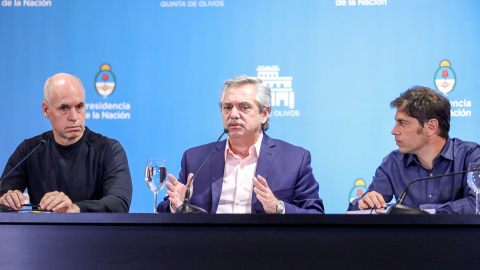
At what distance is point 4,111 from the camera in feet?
15.5

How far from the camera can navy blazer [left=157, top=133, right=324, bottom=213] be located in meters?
3.30

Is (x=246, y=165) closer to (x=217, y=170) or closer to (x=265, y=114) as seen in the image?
(x=217, y=170)

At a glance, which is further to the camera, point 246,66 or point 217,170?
point 246,66

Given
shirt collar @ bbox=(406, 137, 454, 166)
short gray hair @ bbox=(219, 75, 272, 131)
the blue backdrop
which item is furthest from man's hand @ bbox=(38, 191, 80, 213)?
shirt collar @ bbox=(406, 137, 454, 166)

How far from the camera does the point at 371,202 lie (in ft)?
9.98

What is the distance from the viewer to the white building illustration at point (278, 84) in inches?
177

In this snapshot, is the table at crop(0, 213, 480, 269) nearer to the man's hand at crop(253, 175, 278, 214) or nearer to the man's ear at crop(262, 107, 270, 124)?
the man's hand at crop(253, 175, 278, 214)

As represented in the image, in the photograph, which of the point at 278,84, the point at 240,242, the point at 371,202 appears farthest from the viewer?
the point at 278,84

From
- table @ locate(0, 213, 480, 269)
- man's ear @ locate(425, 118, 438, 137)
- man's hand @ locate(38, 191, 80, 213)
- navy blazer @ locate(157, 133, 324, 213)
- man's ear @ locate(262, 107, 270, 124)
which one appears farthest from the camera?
man's ear @ locate(262, 107, 270, 124)

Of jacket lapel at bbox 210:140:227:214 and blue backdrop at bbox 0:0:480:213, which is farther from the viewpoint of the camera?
blue backdrop at bbox 0:0:480:213

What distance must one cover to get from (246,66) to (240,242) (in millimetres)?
2675

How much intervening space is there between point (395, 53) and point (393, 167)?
129 centimetres

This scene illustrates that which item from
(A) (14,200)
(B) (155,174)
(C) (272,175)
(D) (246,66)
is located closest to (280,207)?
(C) (272,175)

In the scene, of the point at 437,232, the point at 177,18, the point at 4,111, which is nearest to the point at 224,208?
the point at 437,232
